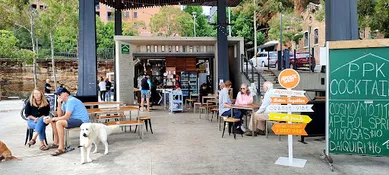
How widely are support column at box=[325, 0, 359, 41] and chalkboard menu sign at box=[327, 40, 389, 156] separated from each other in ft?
6.85

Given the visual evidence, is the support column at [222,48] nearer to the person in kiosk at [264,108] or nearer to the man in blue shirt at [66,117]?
the person in kiosk at [264,108]

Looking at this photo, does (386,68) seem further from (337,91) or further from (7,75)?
(7,75)

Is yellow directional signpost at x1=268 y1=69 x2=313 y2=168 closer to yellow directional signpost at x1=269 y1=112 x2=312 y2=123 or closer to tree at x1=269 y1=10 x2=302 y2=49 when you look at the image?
yellow directional signpost at x1=269 y1=112 x2=312 y2=123

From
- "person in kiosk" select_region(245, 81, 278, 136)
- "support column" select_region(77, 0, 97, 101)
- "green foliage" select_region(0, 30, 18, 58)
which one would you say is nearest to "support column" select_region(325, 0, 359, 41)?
"person in kiosk" select_region(245, 81, 278, 136)

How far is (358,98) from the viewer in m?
Result: 4.86

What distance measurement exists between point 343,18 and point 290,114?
114 inches

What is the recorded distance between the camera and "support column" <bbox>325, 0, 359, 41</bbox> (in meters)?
6.72

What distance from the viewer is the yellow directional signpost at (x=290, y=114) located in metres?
4.98

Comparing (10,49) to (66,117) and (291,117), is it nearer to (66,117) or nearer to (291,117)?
(66,117)

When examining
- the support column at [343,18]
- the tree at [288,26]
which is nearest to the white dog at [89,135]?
the support column at [343,18]

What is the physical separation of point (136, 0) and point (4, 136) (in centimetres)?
859

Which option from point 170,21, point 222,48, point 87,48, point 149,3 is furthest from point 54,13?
point 170,21

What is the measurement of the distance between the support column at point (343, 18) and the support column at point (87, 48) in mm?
6606

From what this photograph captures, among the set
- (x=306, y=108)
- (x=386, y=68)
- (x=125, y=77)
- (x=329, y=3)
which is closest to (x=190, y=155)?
(x=306, y=108)
